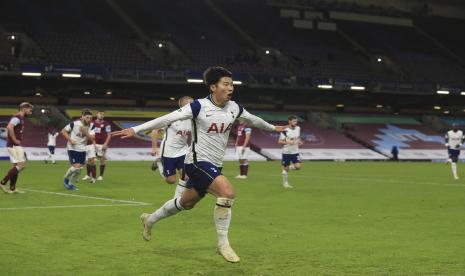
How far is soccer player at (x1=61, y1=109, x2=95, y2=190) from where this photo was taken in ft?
74.2

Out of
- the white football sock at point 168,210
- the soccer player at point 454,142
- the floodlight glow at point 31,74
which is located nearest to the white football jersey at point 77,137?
the white football sock at point 168,210

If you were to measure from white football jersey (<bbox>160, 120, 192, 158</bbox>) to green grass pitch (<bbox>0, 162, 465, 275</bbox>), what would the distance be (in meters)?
1.43

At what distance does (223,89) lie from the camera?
9.99 meters

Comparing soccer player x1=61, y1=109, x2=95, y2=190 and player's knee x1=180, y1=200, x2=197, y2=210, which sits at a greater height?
soccer player x1=61, y1=109, x2=95, y2=190

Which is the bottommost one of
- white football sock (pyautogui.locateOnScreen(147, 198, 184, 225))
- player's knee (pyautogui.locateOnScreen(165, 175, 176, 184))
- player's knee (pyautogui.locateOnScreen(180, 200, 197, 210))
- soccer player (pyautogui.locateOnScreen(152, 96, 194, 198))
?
white football sock (pyautogui.locateOnScreen(147, 198, 184, 225))

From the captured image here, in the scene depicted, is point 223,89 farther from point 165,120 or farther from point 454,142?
point 454,142

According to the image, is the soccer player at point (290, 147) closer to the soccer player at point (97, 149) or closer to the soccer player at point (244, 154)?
the soccer player at point (244, 154)

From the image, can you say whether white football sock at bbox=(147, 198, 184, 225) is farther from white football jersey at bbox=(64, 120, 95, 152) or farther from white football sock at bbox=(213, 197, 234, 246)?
white football jersey at bbox=(64, 120, 95, 152)

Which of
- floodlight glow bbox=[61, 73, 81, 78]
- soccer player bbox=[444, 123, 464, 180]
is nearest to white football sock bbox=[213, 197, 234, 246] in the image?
soccer player bbox=[444, 123, 464, 180]

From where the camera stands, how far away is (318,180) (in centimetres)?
2953

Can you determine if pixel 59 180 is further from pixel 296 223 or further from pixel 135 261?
pixel 135 261

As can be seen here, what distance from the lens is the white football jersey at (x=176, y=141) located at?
55.3 ft

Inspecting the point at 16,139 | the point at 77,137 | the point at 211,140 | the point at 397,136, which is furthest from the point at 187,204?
the point at 397,136

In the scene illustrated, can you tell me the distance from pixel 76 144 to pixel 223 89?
13.8 meters
